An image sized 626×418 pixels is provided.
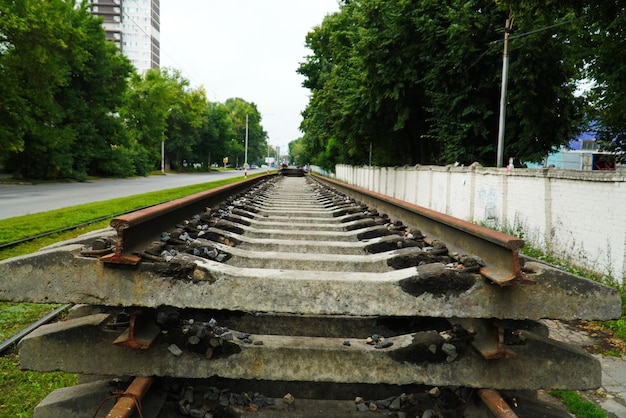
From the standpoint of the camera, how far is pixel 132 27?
133875mm

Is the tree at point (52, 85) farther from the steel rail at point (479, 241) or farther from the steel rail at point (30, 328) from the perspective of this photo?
the steel rail at point (479, 241)

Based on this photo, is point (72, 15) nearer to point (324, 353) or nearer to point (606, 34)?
point (606, 34)

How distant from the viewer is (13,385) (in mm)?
3057

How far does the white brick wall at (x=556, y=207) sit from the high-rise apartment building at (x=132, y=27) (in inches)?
5464

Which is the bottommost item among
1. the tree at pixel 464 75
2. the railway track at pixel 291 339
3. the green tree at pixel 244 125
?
the railway track at pixel 291 339

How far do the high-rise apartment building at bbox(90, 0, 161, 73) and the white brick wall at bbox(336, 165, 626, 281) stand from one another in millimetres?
138782

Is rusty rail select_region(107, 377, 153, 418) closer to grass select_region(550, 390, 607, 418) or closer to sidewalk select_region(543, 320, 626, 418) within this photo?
grass select_region(550, 390, 607, 418)

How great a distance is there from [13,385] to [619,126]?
1901 centimetres

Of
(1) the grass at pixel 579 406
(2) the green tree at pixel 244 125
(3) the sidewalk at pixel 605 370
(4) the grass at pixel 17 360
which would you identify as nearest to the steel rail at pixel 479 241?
(1) the grass at pixel 579 406

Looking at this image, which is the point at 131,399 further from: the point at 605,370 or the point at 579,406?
the point at 605,370

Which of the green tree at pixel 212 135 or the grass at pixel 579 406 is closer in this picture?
the grass at pixel 579 406

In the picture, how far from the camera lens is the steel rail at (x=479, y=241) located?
218 cm

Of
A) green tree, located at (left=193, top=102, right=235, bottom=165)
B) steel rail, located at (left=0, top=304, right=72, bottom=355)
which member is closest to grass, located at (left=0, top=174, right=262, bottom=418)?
steel rail, located at (left=0, top=304, right=72, bottom=355)

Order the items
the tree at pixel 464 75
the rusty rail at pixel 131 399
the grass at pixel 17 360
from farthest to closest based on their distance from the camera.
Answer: the tree at pixel 464 75 < the grass at pixel 17 360 < the rusty rail at pixel 131 399
